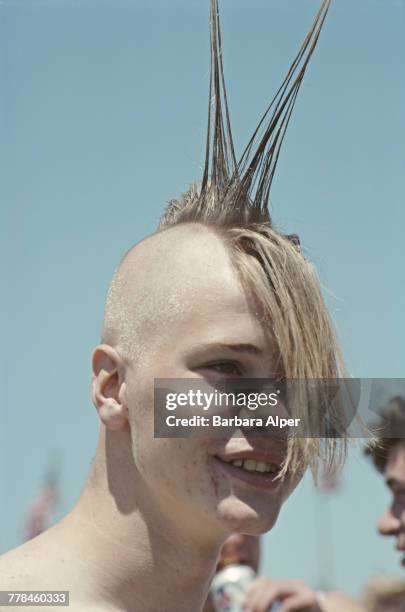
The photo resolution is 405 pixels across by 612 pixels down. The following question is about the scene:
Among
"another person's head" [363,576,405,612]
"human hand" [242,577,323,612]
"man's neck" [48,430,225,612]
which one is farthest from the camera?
"another person's head" [363,576,405,612]

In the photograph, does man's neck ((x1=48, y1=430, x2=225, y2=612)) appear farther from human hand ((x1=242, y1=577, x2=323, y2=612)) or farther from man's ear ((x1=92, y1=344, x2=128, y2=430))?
Answer: human hand ((x1=242, y1=577, x2=323, y2=612))

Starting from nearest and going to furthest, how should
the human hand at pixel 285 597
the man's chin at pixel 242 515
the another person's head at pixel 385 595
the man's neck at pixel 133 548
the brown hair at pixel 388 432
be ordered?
1. the man's chin at pixel 242 515
2. the man's neck at pixel 133 548
3. the brown hair at pixel 388 432
4. the human hand at pixel 285 597
5. the another person's head at pixel 385 595

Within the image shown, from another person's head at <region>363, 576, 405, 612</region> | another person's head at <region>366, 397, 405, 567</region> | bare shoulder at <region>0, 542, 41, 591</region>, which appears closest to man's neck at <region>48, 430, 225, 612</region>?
bare shoulder at <region>0, 542, 41, 591</region>

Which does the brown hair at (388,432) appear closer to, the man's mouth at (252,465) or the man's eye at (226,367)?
the man's mouth at (252,465)

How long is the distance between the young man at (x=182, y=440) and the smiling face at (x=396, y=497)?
0.85 meters

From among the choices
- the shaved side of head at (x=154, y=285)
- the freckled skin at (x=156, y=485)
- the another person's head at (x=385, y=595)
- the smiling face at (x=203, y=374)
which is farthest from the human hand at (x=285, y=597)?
the shaved side of head at (x=154, y=285)

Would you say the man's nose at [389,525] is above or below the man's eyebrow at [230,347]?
below

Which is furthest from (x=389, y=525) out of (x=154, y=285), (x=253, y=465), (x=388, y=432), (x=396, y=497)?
(x=154, y=285)

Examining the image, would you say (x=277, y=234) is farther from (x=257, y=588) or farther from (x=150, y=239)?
(x=257, y=588)

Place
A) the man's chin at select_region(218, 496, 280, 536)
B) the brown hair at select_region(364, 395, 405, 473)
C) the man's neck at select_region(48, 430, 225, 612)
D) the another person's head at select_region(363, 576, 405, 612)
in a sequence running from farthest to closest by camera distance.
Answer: the another person's head at select_region(363, 576, 405, 612) < the brown hair at select_region(364, 395, 405, 473) < the man's neck at select_region(48, 430, 225, 612) < the man's chin at select_region(218, 496, 280, 536)

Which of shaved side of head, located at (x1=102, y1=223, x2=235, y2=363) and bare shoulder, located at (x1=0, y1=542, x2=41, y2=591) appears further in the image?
shaved side of head, located at (x1=102, y1=223, x2=235, y2=363)

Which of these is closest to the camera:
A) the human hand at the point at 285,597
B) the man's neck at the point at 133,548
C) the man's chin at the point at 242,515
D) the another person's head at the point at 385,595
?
the man's chin at the point at 242,515

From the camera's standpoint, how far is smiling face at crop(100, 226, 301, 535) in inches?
121

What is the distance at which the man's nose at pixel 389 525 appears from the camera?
4039 mm
